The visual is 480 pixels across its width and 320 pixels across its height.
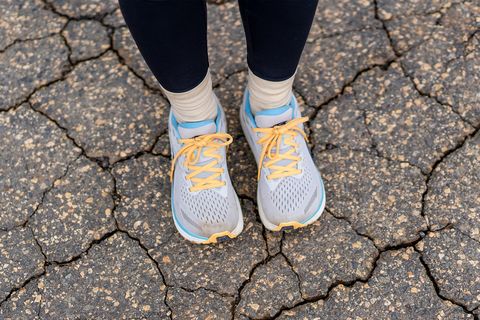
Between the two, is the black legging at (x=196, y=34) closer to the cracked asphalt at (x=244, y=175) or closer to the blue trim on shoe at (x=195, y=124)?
the blue trim on shoe at (x=195, y=124)

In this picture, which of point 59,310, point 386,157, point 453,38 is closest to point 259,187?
point 386,157

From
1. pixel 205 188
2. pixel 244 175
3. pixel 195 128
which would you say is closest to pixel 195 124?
pixel 195 128

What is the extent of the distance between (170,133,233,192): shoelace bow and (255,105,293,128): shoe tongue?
3.8 inches

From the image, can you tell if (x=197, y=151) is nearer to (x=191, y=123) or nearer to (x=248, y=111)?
(x=191, y=123)

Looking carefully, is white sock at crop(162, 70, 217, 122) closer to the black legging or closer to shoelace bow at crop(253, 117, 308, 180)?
the black legging

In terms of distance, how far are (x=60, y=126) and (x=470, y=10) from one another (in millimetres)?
1405

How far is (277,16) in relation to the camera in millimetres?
1105

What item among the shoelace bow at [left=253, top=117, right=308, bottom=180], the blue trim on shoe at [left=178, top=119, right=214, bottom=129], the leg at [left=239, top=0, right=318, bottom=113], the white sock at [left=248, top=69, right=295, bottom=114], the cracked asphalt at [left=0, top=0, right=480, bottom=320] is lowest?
the cracked asphalt at [left=0, top=0, right=480, bottom=320]

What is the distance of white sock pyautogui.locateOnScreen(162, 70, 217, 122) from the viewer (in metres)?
1.33

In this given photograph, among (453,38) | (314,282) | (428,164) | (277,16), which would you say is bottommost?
(314,282)

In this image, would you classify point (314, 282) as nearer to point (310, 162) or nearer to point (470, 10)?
point (310, 162)

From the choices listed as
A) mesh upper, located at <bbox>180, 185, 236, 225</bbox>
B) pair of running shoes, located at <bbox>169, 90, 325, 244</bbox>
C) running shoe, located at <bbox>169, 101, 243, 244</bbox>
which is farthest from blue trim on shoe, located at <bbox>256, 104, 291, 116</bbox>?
mesh upper, located at <bbox>180, 185, 236, 225</bbox>

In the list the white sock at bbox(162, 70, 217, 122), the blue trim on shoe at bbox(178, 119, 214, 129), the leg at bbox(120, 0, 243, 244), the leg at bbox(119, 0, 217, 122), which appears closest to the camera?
the leg at bbox(119, 0, 217, 122)

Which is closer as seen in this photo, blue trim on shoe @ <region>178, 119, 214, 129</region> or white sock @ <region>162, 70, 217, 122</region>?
white sock @ <region>162, 70, 217, 122</region>
